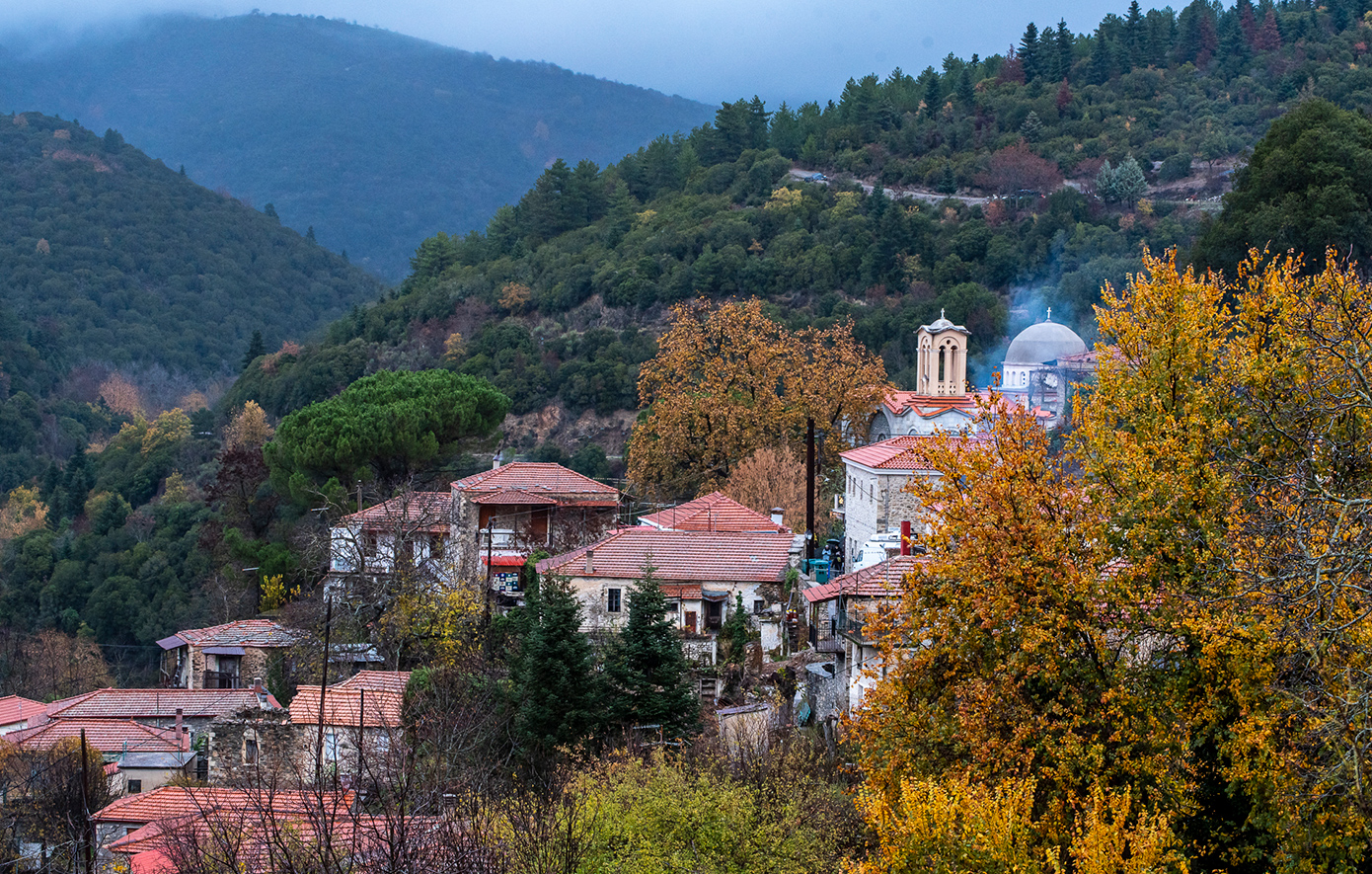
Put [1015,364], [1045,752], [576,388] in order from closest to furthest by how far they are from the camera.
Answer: [1045,752]
[1015,364]
[576,388]

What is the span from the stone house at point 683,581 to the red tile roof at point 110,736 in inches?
342

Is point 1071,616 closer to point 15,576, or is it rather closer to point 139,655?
point 139,655

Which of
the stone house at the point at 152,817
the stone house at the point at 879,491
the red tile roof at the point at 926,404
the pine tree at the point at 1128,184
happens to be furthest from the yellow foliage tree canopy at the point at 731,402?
the pine tree at the point at 1128,184

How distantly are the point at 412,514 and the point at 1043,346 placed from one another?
24957mm

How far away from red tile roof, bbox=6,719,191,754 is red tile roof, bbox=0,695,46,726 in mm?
1481

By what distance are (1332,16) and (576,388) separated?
60.0 metres

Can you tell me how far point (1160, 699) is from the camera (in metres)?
14.1

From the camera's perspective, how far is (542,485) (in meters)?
36.4

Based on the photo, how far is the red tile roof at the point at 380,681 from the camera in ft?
88.0

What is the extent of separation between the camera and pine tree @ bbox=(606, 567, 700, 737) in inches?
916

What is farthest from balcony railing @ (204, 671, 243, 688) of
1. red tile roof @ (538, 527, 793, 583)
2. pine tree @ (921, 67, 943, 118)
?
pine tree @ (921, 67, 943, 118)

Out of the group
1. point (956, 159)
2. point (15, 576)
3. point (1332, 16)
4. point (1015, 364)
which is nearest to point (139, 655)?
point (15, 576)

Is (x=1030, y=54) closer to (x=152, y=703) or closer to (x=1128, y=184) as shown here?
(x=1128, y=184)

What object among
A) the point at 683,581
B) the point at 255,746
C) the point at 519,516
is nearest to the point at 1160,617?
the point at 683,581
